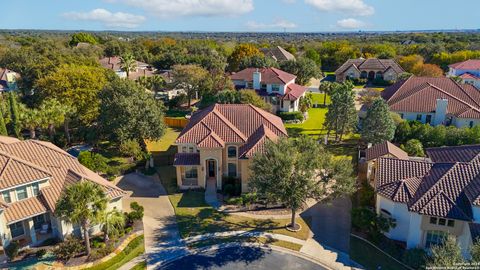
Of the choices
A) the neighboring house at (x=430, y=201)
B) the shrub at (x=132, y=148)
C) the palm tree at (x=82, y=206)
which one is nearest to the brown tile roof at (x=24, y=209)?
the palm tree at (x=82, y=206)

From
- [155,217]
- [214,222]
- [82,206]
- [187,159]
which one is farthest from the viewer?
[187,159]

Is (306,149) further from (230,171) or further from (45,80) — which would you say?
(45,80)

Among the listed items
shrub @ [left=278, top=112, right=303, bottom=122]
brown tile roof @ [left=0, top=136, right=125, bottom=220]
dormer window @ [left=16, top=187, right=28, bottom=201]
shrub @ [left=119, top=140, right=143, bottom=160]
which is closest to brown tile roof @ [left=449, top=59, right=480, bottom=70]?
shrub @ [left=278, top=112, right=303, bottom=122]

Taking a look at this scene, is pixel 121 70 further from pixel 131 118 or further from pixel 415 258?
pixel 415 258

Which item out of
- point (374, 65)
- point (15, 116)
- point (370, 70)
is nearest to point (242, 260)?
point (15, 116)

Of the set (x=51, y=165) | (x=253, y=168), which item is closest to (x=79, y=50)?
(x=51, y=165)

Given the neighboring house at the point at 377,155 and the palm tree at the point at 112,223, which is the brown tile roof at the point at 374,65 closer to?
the neighboring house at the point at 377,155

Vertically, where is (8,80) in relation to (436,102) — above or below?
above

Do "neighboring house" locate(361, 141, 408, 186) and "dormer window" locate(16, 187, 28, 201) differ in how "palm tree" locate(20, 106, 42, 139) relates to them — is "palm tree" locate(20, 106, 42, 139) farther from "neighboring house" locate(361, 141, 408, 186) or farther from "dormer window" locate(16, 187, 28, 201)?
"neighboring house" locate(361, 141, 408, 186)
